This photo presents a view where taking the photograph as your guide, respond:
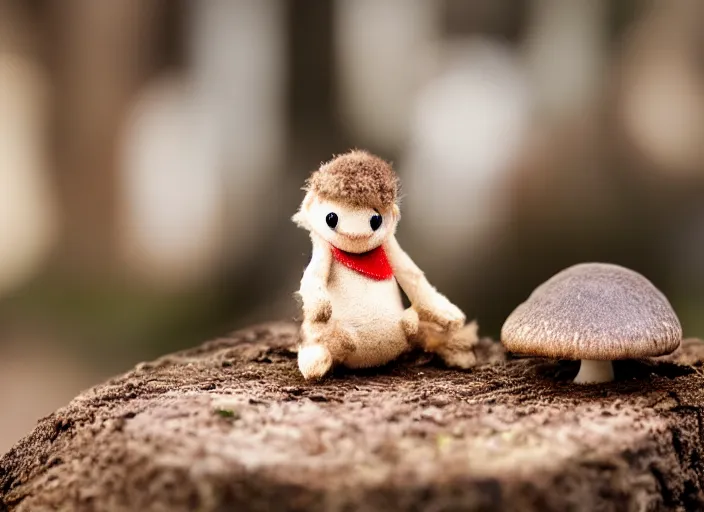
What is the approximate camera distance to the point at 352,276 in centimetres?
160

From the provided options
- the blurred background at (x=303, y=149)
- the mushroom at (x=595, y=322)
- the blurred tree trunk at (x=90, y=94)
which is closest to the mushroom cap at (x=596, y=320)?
the mushroom at (x=595, y=322)

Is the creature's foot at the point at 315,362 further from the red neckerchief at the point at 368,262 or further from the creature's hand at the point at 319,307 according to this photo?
the red neckerchief at the point at 368,262

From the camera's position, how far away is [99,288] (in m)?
3.01

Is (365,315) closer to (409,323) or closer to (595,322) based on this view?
(409,323)

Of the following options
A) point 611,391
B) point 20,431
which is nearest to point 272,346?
point 611,391

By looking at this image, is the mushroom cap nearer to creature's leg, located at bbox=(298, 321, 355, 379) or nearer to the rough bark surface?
the rough bark surface

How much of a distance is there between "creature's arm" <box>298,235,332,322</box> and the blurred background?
124 centimetres

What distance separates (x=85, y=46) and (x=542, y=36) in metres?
1.85

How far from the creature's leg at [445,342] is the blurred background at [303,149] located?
115cm

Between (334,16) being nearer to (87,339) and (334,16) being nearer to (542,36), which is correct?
(542,36)

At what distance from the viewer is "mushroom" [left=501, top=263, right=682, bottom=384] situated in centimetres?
141

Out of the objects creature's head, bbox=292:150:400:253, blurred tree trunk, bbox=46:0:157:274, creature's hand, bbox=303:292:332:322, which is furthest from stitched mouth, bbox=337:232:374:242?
blurred tree trunk, bbox=46:0:157:274

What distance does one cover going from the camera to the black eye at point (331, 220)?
1.57 meters

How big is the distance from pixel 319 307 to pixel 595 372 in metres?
0.60
